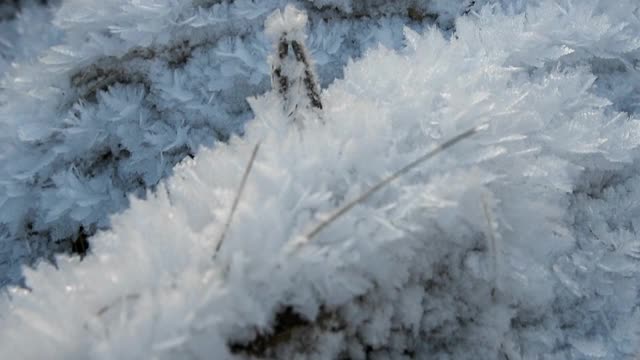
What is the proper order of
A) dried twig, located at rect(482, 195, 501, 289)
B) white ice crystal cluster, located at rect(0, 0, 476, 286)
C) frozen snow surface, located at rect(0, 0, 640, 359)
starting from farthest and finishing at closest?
white ice crystal cluster, located at rect(0, 0, 476, 286)
dried twig, located at rect(482, 195, 501, 289)
frozen snow surface, located at rect(0, 0, 640, 359)

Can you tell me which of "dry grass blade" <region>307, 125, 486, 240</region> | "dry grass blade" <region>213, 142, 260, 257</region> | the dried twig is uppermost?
"dry grass blade" <region>213, 142, 260, 257</region>

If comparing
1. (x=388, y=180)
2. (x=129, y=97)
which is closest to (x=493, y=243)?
(x=388, y=180)

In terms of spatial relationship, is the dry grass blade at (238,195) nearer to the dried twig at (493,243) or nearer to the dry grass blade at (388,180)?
the dry grass blade at (388,180)

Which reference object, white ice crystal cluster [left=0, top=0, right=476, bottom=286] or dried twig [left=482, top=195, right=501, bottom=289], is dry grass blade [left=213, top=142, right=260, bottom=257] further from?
white ice crystal cluster [left=0, top=0, right=476, bottom=286]

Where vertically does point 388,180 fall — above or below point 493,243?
above

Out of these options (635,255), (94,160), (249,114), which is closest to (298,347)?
(635,255)

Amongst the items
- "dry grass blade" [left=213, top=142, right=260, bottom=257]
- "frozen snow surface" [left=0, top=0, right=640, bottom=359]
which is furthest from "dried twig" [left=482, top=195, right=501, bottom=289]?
"dry grass blade" [left=213, top=142, right=260, bottom=257]

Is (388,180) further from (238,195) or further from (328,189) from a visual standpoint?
(238,195)

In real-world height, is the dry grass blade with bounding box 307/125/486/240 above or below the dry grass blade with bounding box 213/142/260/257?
below
